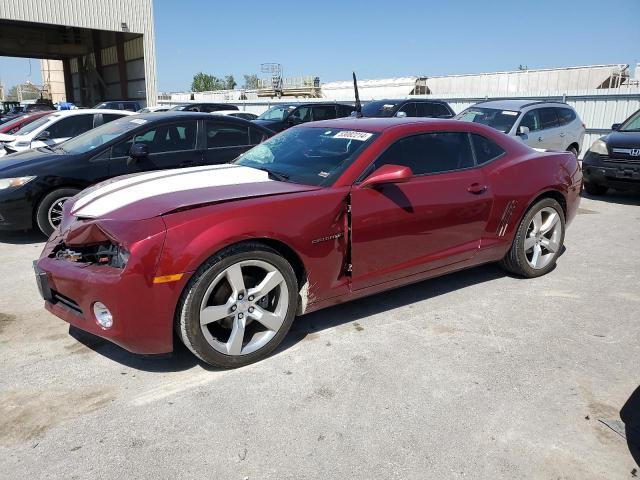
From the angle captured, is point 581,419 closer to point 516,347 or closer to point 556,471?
point 556,471

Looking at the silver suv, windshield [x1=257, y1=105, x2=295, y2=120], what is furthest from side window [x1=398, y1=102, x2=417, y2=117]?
windshield [x1=257, y1=105, x2=295, y2=120]

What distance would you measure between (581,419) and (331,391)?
135 cm

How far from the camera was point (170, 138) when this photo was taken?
21.1 ft

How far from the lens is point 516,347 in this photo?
3512 millimetres

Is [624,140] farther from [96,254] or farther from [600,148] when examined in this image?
[96,254]

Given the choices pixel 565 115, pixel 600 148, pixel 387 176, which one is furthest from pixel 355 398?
pixel 565 115

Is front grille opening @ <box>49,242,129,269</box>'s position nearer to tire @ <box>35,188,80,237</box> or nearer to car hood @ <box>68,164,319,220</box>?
car hood @ <box>68,164,319,220</box>

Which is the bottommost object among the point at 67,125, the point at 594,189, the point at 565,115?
the point at 594,189

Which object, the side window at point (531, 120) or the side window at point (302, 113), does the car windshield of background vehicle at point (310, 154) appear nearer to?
the side window at point (531, 120)

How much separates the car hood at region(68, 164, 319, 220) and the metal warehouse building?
992 inches

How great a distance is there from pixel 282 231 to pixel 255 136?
4.39m

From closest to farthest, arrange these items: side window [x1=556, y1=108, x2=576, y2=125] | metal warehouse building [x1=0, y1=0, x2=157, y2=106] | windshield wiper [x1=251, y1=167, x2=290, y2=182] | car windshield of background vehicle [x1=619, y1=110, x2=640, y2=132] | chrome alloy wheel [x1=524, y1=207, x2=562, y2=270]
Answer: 1. windshield wiper [x1=251, y1=167, x2=290, y2=182]
2. chrome alloy wheel [x1=524, y1=207, x2=562, y2=270]
3. car windshield of background vehicle [x1=619, y1=110, x2=640, y2=132]
4. side window [x1=556, y1=108, x2=576, y2=125]
5. metal warehouse building [x1=0, y1=0, x2=157, y2=106]

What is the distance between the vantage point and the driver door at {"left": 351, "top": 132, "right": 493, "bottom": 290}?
140 inches

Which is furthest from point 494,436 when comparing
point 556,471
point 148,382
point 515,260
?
point 515,260
